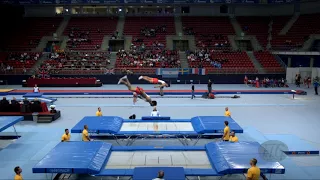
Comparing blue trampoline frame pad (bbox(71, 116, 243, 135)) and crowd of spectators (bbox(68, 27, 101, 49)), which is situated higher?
crowd of spectators (bbox(68, 27, 101, 49))

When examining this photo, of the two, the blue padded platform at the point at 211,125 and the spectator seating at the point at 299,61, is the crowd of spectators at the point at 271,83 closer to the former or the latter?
the spectator seating at the point at 299,61

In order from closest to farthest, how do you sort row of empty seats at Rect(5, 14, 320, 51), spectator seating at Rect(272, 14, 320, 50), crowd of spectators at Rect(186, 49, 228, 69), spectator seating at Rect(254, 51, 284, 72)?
spectator seating at Rect(254, 51, 284, 72) < crowd of spectators at Rect(186, 49, 228, 69) < spectator seating at Rect(272, 14, 320, 50) < row of empty seats at Rect(5, 14, 320, 51)

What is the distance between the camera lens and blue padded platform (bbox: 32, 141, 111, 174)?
30.1ft

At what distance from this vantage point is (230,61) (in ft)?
117

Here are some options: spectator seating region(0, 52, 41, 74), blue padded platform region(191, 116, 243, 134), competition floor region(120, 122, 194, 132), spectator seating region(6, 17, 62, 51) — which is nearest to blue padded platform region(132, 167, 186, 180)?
blue padded platform region(191, 116, 243, 134)

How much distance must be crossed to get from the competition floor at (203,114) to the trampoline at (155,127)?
0.72m

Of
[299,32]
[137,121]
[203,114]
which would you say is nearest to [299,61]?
[299,32]

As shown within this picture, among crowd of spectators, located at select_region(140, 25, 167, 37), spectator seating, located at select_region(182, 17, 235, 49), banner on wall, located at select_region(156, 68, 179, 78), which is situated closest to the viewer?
banner on wall, located at select_region(156, 68, 179, 78)

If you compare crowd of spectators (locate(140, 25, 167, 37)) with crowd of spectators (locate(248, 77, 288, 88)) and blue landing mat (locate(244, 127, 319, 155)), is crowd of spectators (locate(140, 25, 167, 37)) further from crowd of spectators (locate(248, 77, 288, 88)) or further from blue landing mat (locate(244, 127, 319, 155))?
blue landing mat (locate(244, 127, 319, 155))

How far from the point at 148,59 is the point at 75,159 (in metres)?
27.1

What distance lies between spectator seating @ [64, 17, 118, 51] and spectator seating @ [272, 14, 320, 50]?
2350 cm

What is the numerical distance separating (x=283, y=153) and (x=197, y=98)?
13.5 metres

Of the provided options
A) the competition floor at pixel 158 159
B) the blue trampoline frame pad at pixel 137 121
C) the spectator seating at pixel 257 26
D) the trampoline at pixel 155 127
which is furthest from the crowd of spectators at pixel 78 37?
the competition floor at pixel 158 159

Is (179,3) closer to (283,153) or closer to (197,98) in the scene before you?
(197,98)
